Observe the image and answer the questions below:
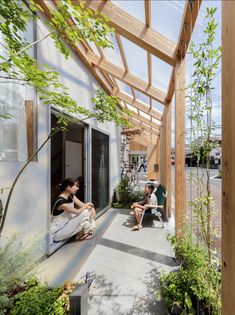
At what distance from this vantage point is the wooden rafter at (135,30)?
9.36ft

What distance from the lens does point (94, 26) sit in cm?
144

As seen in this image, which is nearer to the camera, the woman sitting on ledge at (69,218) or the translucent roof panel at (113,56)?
the woman sitting on ledge at (69,218)

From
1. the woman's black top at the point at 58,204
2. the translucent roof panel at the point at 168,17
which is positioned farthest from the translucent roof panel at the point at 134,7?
the woman's black top at the point at 58,204

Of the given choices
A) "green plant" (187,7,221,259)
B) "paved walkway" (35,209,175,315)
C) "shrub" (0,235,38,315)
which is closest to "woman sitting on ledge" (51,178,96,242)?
"paved walkway" (35,209,175,315)

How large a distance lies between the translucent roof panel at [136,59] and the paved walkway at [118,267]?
3.45 meters

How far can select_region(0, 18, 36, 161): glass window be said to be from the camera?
208cm

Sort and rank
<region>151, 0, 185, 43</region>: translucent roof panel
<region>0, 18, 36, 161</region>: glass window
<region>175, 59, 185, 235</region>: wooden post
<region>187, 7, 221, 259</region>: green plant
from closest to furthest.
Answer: <region>187, 7, 221, 259</region>: green plant < <region>0, 18, 36, 161</region>: glass window < <region>151, 0, 185, 43</region>: translucent roof panel < <region>175, 59, 185, 235</region>: wooden post

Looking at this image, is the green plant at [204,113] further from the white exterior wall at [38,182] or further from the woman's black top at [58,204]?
the woman's black top at [58,204]

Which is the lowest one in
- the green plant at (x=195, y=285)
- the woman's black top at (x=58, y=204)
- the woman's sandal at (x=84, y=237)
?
the woman's sandal at (x=84, y=237)

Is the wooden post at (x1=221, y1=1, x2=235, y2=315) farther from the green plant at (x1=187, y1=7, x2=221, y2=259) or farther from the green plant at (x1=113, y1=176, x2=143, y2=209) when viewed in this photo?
the green plant at (x1=113, y1=176, x2=143, y2=209)

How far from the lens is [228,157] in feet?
2.49

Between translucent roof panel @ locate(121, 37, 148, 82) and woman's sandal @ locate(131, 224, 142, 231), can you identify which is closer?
translucent roof panel @ locate(121, 37, 148, 82)

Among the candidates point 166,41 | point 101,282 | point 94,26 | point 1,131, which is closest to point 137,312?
point 101,282

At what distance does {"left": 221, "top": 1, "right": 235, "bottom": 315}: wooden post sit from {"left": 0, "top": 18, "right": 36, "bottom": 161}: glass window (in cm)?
191
